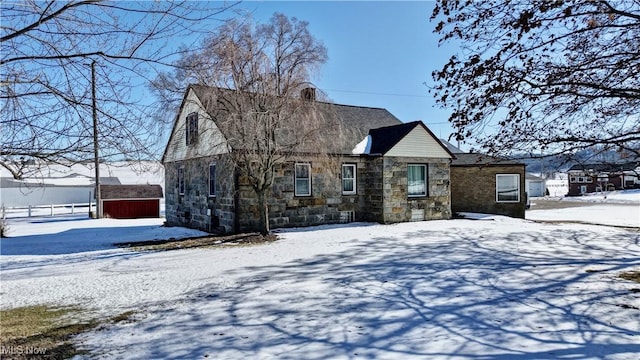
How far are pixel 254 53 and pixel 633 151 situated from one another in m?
9.28

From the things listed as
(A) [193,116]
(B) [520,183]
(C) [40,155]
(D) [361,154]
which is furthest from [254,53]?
(B) [520,183]

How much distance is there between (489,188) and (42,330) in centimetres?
1896

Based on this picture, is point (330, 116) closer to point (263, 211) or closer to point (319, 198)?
point (319, 198)

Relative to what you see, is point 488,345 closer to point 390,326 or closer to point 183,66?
point 390,326

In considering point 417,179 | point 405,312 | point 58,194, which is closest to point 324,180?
point 417,179

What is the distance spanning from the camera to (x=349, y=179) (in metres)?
16.2

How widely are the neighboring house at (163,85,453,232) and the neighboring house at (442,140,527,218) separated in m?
3.63

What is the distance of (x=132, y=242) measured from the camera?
13250 millimetres

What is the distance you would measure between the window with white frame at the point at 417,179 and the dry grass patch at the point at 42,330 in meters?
12.7

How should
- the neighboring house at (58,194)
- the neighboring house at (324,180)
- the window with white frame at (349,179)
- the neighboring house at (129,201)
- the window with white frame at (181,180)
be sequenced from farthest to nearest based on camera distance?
1. the neighboring house at (58,194)
2. the neighboring house at (129,201)
3. the window with white frame at (181,180)
4. the window with white frame at (349,179)
5. the neighboring house at (324,180)

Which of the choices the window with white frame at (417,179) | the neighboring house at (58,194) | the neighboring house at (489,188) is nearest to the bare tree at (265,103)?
the window with white frame at (417,179)

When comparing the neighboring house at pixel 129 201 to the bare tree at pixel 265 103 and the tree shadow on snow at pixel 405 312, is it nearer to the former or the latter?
the bare tree at pixel 265 103

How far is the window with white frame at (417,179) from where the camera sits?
1655 centimetres

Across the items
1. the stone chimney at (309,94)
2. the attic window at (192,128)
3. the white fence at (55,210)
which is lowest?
the white fence at (55,210)
